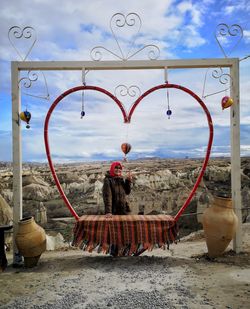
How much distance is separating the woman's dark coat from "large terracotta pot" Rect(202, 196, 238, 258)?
3.81 feet

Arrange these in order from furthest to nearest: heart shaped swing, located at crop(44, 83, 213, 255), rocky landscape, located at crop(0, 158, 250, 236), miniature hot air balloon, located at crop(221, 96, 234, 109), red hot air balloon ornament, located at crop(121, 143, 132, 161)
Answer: rocky landscape, located at crop(0, 158, 250, 236) → red hot air balloon ornament, located at crop(121, 143, 132, 161) → miniature hot air balloon, located at crop(221, 96, 234, 109) → heart shaped swing, located at crop(44, 83, 213, 255)

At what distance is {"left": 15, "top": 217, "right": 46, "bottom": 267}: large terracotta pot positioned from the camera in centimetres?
515

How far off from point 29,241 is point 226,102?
10.7ft

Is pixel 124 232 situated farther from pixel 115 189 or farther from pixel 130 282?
pixel 130 282

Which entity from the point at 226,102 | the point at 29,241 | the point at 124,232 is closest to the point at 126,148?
the point at 124,232

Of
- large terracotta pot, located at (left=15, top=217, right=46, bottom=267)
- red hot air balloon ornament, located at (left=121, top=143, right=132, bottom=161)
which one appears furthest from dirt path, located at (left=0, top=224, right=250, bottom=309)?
red hot air balloon ornament, located at (left=121, top=143, right=132, bottom=161)

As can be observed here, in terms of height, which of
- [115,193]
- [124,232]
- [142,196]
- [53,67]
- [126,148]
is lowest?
[142,196]

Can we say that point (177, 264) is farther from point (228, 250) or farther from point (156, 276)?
point (228, 250)

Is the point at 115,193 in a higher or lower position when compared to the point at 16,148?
lower

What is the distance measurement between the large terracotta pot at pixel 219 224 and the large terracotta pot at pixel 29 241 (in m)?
2.27

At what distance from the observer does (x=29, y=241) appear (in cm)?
514

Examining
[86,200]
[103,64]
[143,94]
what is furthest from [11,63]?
[86,200]

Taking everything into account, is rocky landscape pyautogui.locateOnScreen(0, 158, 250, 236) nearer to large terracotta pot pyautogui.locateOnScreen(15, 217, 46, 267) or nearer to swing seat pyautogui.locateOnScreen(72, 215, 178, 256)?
large terracotta pot pyautogui.locateOnScreen(15, 217, 46, 267)

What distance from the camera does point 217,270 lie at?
4855 millimetres
